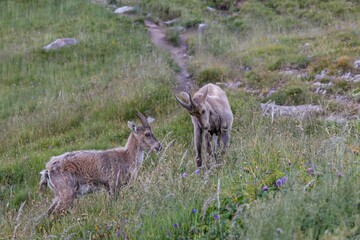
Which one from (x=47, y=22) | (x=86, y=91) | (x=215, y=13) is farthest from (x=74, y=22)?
(x=86, y=91)

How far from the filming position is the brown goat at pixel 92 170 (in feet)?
26.2

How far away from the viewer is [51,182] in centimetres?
801

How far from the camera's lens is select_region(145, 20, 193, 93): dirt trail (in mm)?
15008

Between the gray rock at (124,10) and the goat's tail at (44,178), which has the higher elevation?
the goat's tail at (44,178)

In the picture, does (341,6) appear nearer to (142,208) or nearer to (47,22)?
(47,22)

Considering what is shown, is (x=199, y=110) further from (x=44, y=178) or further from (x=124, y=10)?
(x=124, y=10)

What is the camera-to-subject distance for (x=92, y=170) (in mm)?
8477

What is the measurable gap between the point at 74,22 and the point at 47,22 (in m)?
1.24

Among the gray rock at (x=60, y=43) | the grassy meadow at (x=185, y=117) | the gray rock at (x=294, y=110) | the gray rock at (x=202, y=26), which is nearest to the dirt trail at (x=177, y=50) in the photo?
the grassy meadow at (x=185, y=117)

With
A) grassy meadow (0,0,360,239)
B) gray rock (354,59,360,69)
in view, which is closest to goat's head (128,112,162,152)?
grassy meadow (0,0,360,239)

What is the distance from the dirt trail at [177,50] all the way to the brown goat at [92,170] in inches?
208

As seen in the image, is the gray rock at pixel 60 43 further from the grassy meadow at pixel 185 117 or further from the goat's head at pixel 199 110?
the goat's head at pixel 199 110

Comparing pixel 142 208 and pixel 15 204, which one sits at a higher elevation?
pixel 142 208

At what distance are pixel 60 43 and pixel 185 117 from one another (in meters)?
8.93
